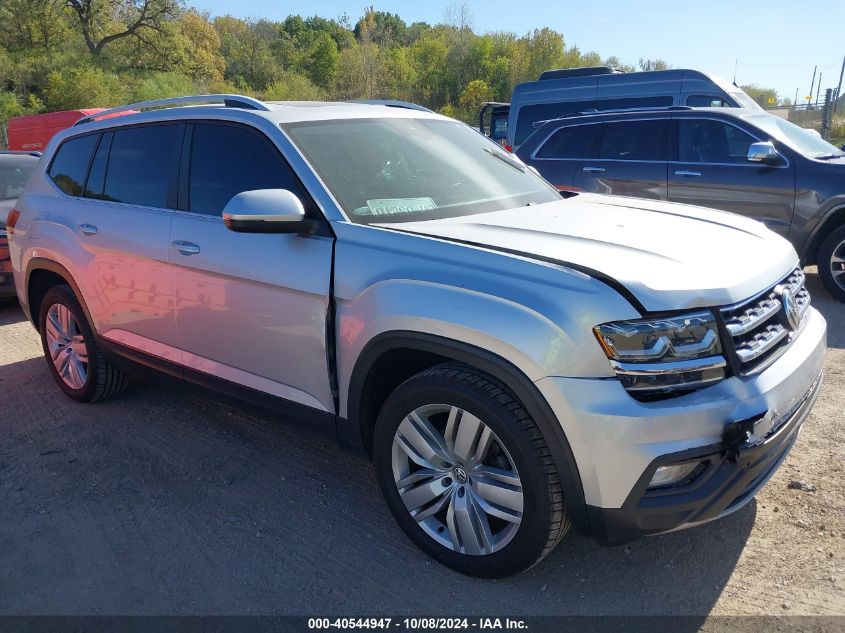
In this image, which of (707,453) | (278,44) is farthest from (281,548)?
(278,44)

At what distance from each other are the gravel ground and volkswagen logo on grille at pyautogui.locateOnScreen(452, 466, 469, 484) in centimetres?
39

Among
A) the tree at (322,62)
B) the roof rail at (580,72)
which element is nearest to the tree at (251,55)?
the tree at (322,62)

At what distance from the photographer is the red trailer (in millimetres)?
15728

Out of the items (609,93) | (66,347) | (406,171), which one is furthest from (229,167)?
(609,93)

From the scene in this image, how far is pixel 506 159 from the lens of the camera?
13.2 ft

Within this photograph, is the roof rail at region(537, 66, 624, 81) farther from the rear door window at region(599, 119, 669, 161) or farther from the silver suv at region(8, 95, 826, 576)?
the silver suv at region(8, 95, 826, 576)

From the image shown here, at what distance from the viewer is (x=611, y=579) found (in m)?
2.61

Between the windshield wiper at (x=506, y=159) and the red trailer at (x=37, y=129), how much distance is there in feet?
46.3

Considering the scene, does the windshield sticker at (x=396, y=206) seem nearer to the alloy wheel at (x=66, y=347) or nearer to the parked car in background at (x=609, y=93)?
the alloy wheel at (x=66, y=347)

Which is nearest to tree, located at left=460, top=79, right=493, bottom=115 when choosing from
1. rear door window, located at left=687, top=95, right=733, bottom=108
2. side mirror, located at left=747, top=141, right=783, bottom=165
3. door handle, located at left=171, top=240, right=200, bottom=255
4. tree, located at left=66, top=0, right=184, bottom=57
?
tree, located at left=66, top=0, right=184, bottom=57

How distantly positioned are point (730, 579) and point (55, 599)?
258 cm

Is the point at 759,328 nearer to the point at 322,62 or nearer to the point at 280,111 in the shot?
the point at 280,111

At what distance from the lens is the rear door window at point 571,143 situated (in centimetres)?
795

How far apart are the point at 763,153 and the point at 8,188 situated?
26.4 ft
